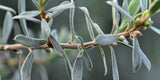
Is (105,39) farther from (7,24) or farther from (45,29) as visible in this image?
(7,24)

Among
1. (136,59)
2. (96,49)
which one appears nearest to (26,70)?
(136,59)

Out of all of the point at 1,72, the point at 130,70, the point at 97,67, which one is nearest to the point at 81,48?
the point at 1,72

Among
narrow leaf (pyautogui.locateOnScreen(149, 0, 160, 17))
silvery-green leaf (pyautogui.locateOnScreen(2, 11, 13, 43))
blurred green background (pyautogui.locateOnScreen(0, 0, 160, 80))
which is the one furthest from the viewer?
blurred green background (pyautogui.locateOnScreen(0, 0, 160, 80))

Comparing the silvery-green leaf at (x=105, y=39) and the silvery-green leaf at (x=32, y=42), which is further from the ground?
the silvery-green leaf at (x=32, y=42)

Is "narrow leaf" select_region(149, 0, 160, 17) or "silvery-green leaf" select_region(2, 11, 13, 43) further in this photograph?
"silvery-green leaf" select_region(2, 11, 13, 43)

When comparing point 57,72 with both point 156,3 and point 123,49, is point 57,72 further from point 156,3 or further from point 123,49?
point 156,3

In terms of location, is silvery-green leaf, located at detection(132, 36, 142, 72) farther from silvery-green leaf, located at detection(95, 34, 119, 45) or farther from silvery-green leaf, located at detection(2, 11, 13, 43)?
silvery-green leaf, located at detection(2, 11, 13, 43)

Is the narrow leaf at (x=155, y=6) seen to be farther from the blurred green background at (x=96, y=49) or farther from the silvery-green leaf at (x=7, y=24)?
the blurred green background at (x=96, y=49)

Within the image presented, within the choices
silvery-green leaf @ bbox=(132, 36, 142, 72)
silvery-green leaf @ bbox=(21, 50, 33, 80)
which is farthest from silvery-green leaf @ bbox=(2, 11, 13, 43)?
silvery-green leaf @ bbox=(132, 36, 142, 72)

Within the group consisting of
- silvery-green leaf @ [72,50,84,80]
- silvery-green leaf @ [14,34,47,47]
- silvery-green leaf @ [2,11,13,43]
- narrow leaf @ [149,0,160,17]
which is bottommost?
silvery-green leaf @ [72,50,84,80]

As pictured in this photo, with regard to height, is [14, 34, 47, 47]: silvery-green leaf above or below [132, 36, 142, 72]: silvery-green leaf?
above

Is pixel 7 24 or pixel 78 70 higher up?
pixel 7 24

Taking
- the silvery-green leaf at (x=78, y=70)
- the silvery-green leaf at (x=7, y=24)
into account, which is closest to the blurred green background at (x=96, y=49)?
the silvery-green leaf at (x=7, y=24)

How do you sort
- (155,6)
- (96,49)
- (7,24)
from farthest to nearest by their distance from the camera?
(96,49) < (7,24) < (155,6)
